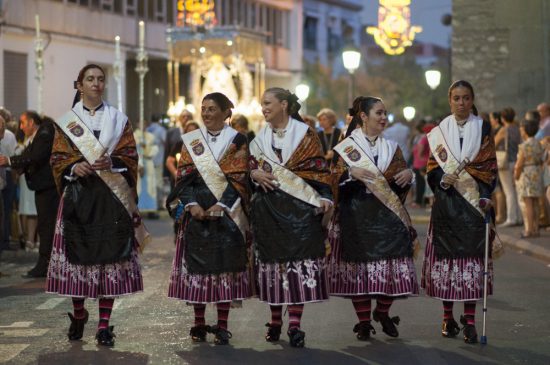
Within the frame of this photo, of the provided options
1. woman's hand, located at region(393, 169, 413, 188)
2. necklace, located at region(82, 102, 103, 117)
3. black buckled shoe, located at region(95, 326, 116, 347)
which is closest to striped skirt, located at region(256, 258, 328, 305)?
woman's hand, located at region(393, 169, 413, 188)

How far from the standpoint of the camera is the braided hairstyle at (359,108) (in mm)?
10055

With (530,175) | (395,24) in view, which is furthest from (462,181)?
(395,24)

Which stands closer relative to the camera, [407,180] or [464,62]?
[407,180]

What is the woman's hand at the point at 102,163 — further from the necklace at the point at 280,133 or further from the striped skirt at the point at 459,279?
the striped skirt at the point at 459,279

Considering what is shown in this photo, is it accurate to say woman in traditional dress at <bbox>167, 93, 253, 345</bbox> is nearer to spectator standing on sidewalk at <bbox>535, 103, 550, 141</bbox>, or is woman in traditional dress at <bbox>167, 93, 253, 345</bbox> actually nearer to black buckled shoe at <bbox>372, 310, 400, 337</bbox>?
black buckled shoe at <bbox>372, 310, 400, 337</bbox>

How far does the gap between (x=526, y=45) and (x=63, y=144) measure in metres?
21.6

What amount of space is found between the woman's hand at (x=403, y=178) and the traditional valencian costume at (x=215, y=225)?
1066 millimetres

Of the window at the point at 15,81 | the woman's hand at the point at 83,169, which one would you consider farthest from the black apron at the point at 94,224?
the window at the point at 15,81

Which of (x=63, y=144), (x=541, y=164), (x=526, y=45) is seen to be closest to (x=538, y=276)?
(x=541, y=164)

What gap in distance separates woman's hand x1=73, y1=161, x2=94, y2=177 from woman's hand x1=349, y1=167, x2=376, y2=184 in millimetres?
1830

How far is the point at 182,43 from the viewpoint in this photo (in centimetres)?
3947

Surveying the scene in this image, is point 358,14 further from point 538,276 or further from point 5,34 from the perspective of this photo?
point 538,276

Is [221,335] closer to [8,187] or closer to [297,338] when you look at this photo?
[297,338]

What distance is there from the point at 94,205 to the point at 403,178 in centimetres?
218
